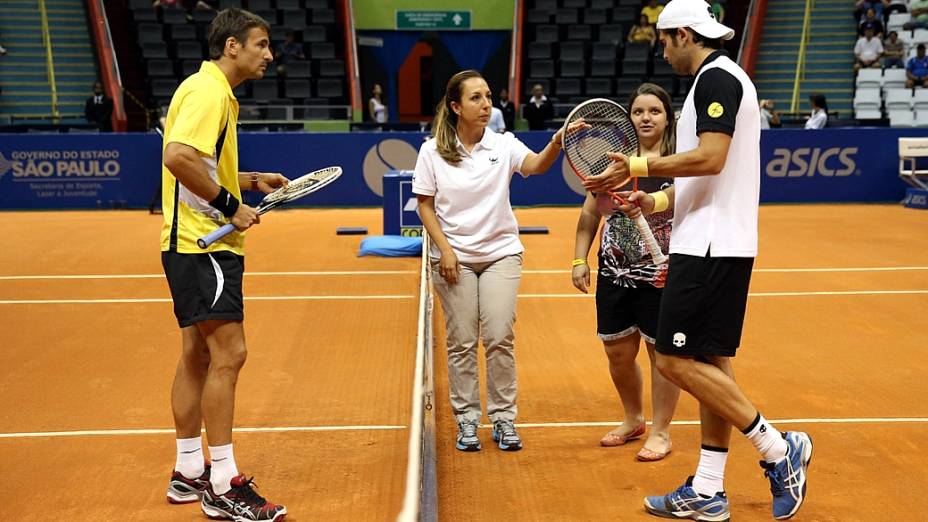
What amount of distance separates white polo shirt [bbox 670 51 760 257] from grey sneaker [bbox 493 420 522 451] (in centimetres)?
172

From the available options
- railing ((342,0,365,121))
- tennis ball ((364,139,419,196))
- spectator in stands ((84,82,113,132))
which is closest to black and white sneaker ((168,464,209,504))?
tennis ball ((364,139,419,196))

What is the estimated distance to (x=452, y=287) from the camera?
5.66m

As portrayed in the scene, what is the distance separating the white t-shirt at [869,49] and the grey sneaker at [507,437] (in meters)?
24.1

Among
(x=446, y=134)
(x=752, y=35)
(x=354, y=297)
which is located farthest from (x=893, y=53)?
(x=446, y=134)

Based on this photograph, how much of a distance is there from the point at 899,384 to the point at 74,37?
25649 millimetres

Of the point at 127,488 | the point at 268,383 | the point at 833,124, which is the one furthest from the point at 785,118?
the point at 127,488

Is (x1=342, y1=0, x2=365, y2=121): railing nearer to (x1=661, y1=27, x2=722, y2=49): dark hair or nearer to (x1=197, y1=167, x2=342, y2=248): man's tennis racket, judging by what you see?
(x1=197, y1=167, x2=342, y2=248): man's tennis racket

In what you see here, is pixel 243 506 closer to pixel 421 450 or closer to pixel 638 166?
pixel 421 450

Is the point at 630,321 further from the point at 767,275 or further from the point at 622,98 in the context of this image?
the point at 622,98

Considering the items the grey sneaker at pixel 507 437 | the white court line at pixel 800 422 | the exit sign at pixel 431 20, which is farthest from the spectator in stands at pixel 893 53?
the grey sneaker at pixel 507 437

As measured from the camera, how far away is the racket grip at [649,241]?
4980mm

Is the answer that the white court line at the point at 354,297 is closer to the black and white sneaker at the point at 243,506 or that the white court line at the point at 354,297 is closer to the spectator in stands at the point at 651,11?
the black and white sneaker at the point at 243,506

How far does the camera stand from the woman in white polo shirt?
5.59 meters

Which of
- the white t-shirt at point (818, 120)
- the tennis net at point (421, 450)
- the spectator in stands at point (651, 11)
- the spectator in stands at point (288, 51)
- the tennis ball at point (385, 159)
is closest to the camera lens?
the tennis net at point (421, 450)
